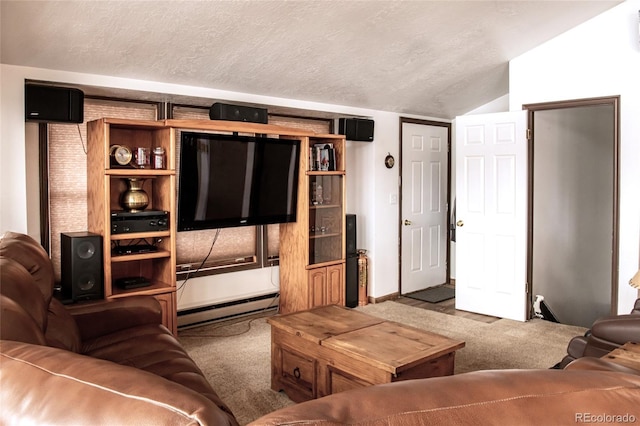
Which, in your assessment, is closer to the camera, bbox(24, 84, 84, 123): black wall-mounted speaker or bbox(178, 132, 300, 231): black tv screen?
bbox(24, 84, 84, 123): black wall-mounted speaker

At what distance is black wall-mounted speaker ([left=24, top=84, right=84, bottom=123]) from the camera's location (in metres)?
3.43

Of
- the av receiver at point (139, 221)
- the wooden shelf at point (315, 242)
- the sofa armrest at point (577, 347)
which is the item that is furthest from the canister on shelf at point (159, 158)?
the sofa armrest at point (577, 347)

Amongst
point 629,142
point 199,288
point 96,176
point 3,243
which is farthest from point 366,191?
point 3,243

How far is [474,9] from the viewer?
401cm

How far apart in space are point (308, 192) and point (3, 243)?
9.42 ft

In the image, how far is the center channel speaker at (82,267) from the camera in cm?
356

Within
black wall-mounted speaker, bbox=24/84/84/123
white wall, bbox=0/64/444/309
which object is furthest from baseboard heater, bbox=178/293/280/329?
black wall-mounted speaker, bbox=24/84/84/123

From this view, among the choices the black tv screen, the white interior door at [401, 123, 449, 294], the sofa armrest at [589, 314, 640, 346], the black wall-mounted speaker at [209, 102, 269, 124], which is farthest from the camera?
the white interior door at [401, 123, 449, 294]

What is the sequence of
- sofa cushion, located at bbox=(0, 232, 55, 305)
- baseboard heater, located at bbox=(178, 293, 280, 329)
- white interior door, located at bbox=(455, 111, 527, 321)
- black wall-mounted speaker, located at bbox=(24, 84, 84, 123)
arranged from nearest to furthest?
sofa cushion, located at bbox=(0, 232, 55, 305) → black wall-mounted speaker, located at bbox=(24, 84, 84, 123) → baseboard heater, located at bbox=(178, 293, 280, 329) → white interior door, located at bbox=(455, 111, 527, 321)

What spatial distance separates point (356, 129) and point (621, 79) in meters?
2.53

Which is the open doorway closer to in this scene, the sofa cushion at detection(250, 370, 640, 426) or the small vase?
the small vase

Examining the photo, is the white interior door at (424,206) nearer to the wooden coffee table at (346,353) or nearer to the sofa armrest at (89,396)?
the wooden coffee table at (346,353)

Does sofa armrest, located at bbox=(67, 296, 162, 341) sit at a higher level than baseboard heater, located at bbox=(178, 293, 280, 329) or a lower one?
higher

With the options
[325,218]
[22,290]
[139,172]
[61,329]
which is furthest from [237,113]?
[22,290]
